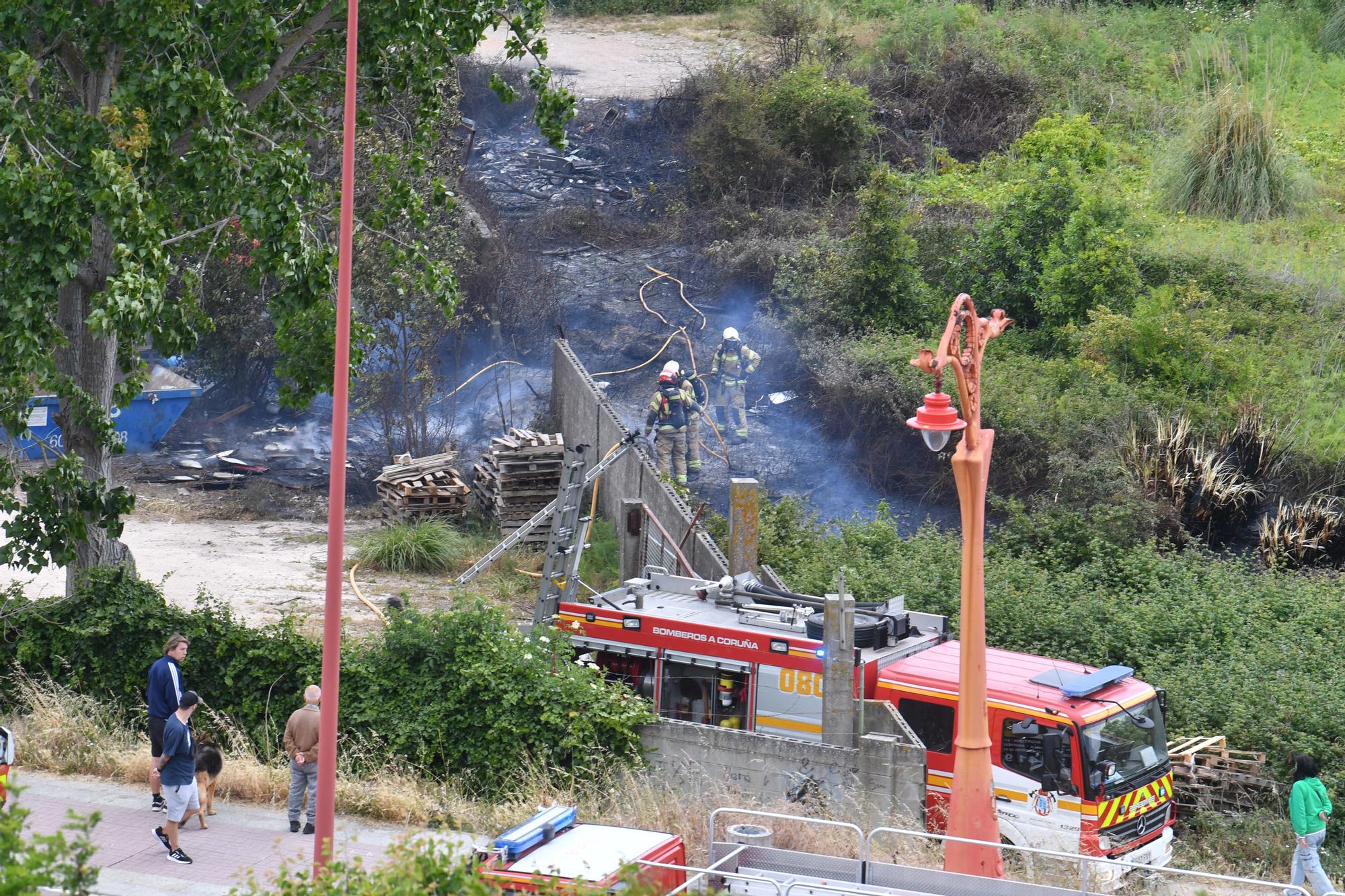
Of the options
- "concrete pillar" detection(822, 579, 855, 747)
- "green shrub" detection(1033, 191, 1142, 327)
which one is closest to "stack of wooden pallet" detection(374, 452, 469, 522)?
"concrete pillar" detection(822, 579, 855, 747)

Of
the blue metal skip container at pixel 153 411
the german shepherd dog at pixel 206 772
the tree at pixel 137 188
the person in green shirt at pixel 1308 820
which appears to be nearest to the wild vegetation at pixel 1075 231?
the person in green shirt at pixel 1308 820

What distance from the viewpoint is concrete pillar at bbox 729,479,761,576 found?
16500mm

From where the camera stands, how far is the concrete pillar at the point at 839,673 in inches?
464

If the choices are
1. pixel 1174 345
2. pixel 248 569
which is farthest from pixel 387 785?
pixel 1174 345

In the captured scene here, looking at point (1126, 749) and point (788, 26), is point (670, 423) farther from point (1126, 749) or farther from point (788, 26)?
point (788, 26)

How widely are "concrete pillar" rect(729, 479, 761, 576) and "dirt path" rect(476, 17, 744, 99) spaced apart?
22.1 meters

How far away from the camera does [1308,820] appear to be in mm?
10438

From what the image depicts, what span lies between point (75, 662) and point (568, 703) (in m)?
5.70

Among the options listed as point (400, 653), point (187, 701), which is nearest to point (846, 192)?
point (400, 653)

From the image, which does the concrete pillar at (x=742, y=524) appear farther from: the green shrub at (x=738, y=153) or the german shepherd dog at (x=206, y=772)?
the green shrub at (x=738, y=153)

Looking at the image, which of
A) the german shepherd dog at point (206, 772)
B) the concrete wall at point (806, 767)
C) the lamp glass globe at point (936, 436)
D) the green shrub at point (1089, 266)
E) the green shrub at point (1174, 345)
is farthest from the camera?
the green shrub at point (1089, 266)

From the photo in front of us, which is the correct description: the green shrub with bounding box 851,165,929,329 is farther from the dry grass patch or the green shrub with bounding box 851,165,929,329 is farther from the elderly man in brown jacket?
the elderly man in brown jacket

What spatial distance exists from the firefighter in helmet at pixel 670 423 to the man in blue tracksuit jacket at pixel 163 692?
1083 cm

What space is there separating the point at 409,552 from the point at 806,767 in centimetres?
1062
